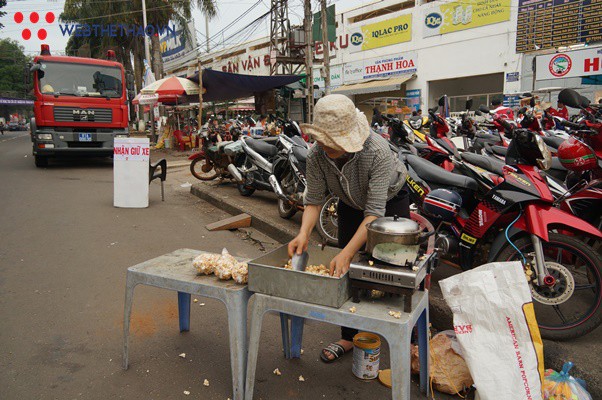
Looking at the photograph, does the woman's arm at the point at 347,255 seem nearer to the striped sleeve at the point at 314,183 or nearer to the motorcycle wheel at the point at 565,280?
the striped sleeve at the point at 314,183

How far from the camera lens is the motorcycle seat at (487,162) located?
3271 mm

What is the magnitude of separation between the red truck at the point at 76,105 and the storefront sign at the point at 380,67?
11427 millimetres

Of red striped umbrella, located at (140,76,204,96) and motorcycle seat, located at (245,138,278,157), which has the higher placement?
red striped umbrella, located at (140,76,204,96)

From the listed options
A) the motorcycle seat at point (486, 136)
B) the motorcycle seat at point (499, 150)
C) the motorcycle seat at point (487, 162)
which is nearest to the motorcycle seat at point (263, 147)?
the motorcycle seat at point (486, 136)

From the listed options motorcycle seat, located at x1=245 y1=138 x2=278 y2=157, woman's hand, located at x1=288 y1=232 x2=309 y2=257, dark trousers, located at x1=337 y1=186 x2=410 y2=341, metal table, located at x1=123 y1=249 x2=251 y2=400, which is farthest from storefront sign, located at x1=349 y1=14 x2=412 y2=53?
metal table, located at x1=123 y1=249 x2=251 y2=400

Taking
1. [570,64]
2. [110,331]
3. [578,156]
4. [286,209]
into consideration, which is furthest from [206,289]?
[570,64]

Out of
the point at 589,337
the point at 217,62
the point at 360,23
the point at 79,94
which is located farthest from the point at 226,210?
the point at 217,62

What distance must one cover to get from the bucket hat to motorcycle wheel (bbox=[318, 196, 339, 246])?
2943 mm

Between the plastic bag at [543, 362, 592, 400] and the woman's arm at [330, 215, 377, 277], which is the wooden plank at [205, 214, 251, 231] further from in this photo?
the plastic bag at [543, 362, 592, 400]

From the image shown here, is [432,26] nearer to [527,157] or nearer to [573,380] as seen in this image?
[527,157]

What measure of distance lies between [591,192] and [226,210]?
17.7 feet

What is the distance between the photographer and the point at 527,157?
3.22 metres

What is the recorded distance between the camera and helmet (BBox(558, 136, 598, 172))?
11.7ft

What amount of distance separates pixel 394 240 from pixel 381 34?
18777 mm
